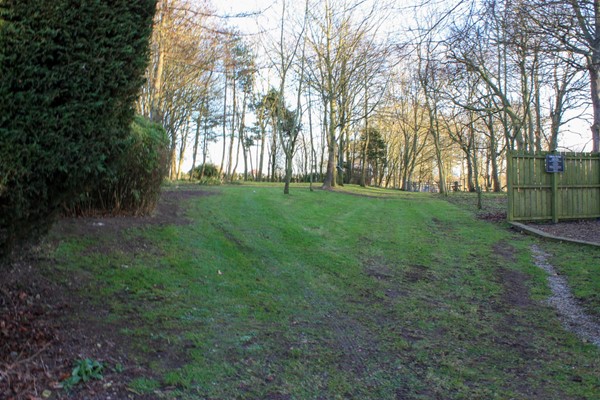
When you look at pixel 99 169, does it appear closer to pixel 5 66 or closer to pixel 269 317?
pixel 5 66

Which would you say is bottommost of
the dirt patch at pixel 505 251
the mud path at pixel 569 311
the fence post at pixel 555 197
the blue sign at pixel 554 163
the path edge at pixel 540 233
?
the mud path at pixel 569 311

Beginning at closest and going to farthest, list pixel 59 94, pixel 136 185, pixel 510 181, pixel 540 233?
pixel 59 94
pixel 136 185
pixel 540 233
pixel 510 181

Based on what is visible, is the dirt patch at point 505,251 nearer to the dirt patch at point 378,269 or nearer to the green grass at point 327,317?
the green grass at point 327,317

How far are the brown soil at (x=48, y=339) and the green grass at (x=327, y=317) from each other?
7.1 inches

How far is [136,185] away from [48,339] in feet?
17.0

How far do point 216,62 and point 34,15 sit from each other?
30.8 feet

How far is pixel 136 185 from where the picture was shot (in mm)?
8758

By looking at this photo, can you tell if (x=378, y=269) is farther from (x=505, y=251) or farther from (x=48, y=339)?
(x=48, y=339)

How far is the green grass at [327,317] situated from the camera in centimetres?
350

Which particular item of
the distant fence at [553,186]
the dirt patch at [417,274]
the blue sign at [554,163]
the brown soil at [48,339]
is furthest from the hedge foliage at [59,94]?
the blue sign at [554,163]

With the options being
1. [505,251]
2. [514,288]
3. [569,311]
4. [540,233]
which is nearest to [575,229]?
[540,233]

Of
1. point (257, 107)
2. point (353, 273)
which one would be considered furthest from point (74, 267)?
point (257, 107)

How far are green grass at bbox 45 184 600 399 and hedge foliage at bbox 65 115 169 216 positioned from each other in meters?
1.01

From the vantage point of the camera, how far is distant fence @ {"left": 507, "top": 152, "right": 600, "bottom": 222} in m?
12.3
